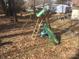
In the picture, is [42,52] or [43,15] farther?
[43,15]

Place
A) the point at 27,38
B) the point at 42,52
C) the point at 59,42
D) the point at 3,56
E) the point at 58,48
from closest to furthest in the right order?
1. the point at 3,56
2. the point at 42,52
3. the point at 58,48
4. the point at 59,42
5. the point at 27,38

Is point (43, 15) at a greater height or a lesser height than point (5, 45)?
greater

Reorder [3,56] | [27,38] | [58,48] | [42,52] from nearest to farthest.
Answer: [3,56] < [42,52] < [58,48] < [27,38]

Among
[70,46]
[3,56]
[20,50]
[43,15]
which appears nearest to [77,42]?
[70,46]

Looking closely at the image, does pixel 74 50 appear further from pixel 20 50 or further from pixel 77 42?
pixel 20 50

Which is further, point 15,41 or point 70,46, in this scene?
point 15,41

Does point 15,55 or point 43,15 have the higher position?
point 43,15

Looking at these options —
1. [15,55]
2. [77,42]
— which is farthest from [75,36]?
[15,55]

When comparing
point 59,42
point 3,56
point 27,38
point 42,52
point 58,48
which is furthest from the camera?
point 27,38

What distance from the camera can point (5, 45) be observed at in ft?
34.8

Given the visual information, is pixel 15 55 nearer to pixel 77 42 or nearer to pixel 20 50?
pixel 20 50

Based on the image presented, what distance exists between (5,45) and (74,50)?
340cm

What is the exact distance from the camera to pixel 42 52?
9.57 metres

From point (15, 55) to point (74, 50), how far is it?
9.20ft
